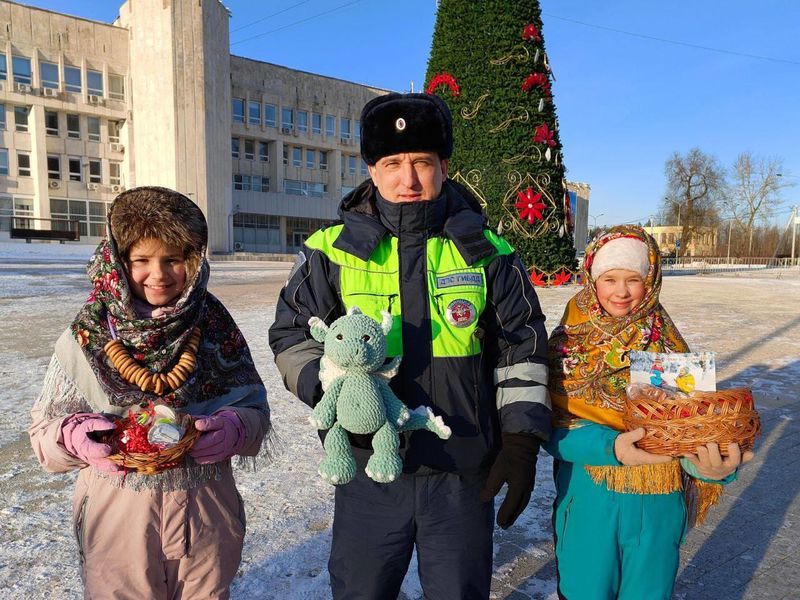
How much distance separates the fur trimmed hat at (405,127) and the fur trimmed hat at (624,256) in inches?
26.5

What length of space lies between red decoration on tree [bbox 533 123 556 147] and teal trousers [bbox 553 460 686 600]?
12.2m

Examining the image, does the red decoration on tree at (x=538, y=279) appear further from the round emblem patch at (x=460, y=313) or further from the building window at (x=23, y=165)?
the building window at (x=23, y=165)

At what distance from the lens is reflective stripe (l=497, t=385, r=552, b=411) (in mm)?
1638

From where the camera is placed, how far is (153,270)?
1.65 m

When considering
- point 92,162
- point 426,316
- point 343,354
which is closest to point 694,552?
point 426,316

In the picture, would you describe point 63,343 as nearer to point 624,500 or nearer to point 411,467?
point 411,467

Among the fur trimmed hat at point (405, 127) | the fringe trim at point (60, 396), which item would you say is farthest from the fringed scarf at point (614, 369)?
the fringe trim at point (60, 396)

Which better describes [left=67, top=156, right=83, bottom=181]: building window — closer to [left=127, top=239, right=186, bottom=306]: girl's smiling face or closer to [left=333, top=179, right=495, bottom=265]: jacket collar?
[left=127, top=239, right=186, bottom=306]: girl's smiling face

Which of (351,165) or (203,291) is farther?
(351,165)


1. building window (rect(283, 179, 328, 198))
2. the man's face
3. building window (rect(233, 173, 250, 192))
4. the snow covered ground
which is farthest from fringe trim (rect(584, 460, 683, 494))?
building window (rect(283, 179, 328, 198))

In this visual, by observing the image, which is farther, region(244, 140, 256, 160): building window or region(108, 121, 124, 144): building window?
region(244, 140, 256, 160): building window

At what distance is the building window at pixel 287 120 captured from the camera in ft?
139

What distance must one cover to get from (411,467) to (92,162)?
41189mm

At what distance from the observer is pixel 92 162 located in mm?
35375
